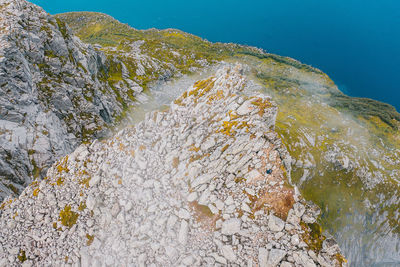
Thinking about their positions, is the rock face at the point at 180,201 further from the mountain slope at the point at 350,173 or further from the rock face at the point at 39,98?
the mountain slope at the point at 350,173

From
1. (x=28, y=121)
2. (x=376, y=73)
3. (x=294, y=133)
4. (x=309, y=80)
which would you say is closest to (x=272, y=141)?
(x=28, y=121)

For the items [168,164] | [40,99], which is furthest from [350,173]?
[40,99]

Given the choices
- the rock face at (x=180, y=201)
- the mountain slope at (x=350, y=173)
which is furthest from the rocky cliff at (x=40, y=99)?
the mountain slope at (x=350, y=173)

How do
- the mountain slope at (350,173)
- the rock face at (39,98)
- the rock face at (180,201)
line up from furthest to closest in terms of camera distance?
the mountain slope at (350,173)
the rock face at (39,98)
the rock face at (180,201)

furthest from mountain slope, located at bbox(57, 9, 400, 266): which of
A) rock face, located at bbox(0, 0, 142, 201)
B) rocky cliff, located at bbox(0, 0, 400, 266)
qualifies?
rock face, located at bbox(0, 0, 142, 201)

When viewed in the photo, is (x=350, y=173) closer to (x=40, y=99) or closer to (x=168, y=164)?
(x=168, y=164)

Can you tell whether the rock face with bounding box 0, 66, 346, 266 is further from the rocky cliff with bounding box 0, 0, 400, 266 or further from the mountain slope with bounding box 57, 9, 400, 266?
the mountain slope with bounding box 57, 9, 400, 266

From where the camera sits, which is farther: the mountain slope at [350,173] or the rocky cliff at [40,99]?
the mountain slope at [350,173]

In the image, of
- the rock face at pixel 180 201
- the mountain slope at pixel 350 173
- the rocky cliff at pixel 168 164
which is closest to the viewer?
the rock face at pixel 180 201
